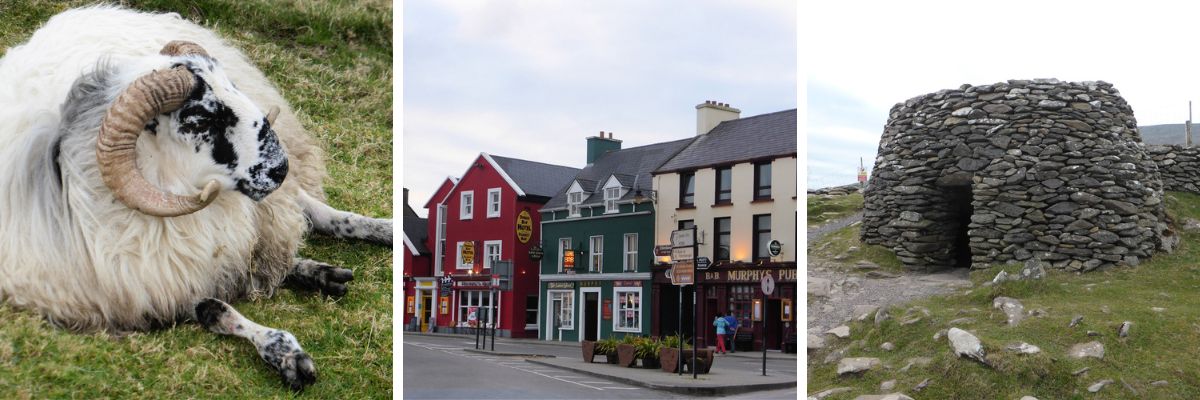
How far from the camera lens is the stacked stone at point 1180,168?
29.8 feet

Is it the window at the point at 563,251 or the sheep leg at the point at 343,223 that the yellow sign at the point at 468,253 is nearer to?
the window at the point at 563,251

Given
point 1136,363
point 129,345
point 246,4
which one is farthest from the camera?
point 1136,363

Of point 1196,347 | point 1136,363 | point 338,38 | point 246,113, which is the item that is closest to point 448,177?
point 338,38

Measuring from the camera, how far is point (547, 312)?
4.86 metres

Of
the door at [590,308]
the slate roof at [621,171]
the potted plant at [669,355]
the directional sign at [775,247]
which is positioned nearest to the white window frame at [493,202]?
the slate roof at [621,171]

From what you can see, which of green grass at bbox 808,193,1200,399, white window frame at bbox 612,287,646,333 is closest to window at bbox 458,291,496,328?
white window frame at bbox 612,287,646,333

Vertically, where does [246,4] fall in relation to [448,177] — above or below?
above

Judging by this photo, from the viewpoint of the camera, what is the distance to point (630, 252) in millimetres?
4832

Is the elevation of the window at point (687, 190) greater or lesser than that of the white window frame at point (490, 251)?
greater

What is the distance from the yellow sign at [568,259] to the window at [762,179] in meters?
0.93

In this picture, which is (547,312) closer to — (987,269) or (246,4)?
(246,4)

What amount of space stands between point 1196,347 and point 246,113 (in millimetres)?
5576

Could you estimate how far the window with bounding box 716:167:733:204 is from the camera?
4742 mm

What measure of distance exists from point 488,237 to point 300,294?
1315 mm
